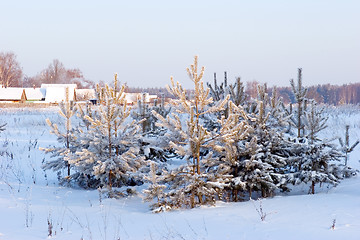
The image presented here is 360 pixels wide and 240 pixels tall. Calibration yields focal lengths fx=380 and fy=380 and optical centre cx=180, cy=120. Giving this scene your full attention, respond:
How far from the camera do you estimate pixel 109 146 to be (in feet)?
28.1

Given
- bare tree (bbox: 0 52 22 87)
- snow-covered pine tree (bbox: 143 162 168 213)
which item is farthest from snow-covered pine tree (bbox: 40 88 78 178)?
bare tree (bbox: 0 52 22 87)

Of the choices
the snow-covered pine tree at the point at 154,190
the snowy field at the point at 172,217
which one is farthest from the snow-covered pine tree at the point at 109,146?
the snow-covered pine tree at the point at 154,190

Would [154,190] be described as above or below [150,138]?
below

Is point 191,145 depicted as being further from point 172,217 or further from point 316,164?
point 316,164

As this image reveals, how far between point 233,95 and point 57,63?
349 feet

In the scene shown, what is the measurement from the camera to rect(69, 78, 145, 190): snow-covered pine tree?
8273mm

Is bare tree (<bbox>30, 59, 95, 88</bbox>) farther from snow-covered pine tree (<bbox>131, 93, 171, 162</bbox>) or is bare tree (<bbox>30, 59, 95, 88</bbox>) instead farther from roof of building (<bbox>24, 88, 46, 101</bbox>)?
snow-covered pine tree (<bbox>131, 93, 171, 162</bbox>)

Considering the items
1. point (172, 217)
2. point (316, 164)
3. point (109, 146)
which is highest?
point (109, 146)

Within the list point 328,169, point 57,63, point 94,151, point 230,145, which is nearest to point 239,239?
point 230,145

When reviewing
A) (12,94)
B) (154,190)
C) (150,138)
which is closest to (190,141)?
(154,190)

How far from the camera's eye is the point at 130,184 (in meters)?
9.67

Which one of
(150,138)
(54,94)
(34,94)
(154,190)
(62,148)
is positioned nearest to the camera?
(154,190)

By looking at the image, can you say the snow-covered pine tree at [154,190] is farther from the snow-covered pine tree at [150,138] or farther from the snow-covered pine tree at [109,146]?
the snow-covered pine tree at [109,146]

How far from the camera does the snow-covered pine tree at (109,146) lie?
827cm
